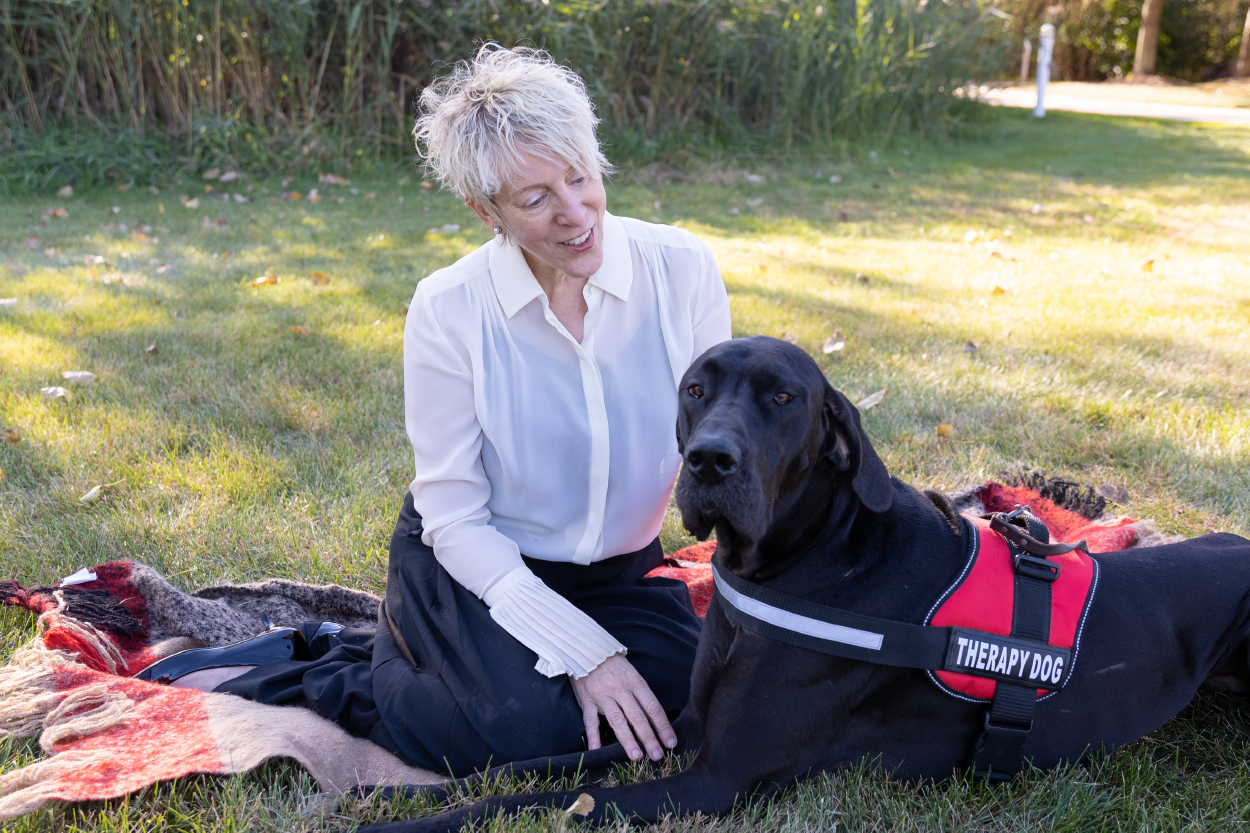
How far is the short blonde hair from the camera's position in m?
2.31

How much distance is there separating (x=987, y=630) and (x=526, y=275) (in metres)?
1.38

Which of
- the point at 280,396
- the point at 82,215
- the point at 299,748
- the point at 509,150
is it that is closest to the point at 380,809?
the point at 299,748

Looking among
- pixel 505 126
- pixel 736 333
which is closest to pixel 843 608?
pixel 505 126

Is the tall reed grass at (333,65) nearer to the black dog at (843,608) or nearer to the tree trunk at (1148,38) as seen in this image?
the black dog at (843,608)

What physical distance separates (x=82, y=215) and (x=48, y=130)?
5.63 feet

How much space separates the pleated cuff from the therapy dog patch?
0.79 m

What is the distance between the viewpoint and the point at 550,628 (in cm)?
230

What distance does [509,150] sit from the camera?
90.7 inches

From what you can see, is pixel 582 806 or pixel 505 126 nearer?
pixel 582 806

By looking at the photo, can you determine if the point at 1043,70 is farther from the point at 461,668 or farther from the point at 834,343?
the point at 461,668

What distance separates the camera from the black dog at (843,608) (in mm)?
1936

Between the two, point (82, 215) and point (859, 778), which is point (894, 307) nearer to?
point (859, 778)

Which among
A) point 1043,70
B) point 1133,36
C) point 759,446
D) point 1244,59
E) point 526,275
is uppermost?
point 1133,36

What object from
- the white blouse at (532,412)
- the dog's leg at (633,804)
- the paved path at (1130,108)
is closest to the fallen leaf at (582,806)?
the dog's leg at (633,804)
